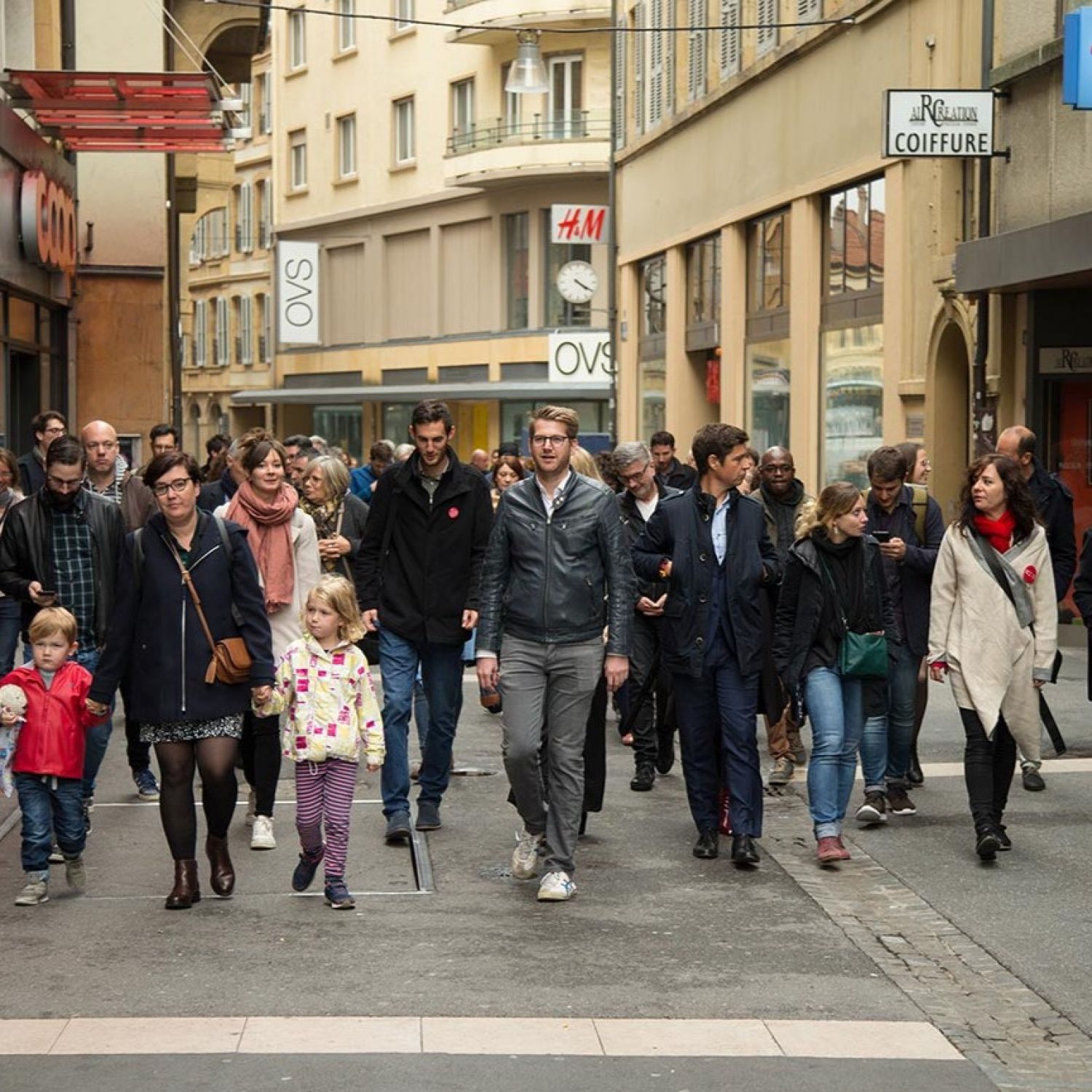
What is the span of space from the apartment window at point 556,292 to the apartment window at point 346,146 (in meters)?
9.45

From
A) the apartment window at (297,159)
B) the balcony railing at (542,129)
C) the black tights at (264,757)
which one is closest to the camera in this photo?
the black tights at (264,757)

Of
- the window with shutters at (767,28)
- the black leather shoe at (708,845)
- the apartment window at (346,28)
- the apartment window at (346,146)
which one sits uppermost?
the apartment window at (346,28)

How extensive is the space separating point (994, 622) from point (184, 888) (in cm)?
371

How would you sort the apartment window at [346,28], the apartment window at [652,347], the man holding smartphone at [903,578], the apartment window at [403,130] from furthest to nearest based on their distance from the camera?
the apartment window at [346,28] < the apartment window at [403,130] < the apartment window at [652,347] < the man holding smartphone at [903,578]

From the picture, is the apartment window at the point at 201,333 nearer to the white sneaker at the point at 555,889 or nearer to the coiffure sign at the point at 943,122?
the coiffure sign at the point at 943,122

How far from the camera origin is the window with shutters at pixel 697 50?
99.3 ft

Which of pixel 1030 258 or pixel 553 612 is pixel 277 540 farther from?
pixel 1030 258

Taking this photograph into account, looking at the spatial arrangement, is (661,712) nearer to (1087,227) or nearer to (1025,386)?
(1087,227)

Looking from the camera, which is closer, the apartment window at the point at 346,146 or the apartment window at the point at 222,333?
the apartment window at the point at 346,146

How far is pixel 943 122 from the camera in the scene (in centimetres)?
1923

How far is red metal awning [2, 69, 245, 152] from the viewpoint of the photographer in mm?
20125

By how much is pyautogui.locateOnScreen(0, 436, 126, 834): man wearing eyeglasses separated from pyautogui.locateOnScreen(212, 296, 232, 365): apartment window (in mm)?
54153

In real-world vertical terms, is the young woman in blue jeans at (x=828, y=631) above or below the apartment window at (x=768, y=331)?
below

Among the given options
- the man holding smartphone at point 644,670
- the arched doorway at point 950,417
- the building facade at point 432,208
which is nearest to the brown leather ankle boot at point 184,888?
the man holding smartphone at point 644,670
